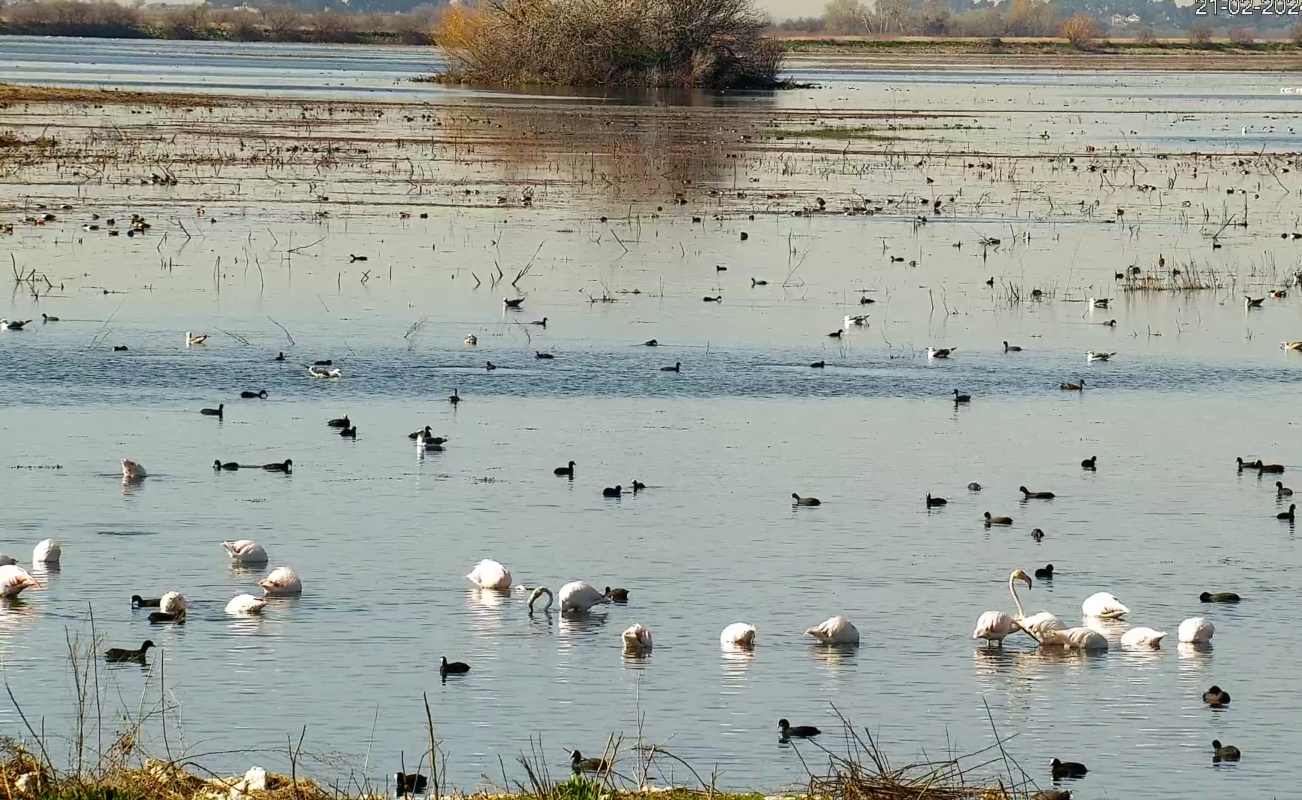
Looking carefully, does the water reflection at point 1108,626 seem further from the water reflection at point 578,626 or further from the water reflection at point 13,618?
the water reflection at point 13,618

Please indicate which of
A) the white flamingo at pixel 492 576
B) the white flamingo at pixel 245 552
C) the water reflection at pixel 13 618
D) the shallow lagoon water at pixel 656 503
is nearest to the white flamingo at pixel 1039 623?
the shallow lagoon water at pixel 656 503

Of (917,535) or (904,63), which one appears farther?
(904,63)

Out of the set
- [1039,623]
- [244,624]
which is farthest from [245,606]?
[1039,623]

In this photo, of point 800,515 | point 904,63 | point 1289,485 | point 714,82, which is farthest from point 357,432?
point 904,63

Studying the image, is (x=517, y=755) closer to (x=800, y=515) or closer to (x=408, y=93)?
(x=800, y=515)

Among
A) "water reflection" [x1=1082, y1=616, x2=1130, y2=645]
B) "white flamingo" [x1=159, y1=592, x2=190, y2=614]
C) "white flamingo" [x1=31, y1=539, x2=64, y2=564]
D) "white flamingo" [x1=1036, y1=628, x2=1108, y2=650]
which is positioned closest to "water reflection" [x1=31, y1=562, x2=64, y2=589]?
"white flamingo" [x1=31, y1=539, x2=64, y2=564]

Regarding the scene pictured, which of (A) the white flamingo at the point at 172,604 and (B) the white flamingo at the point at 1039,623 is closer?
(A) the white flamingo at the point at 172,604

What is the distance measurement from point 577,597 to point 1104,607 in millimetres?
3201

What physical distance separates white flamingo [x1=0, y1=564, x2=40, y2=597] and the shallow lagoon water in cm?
18

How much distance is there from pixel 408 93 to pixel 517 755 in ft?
272

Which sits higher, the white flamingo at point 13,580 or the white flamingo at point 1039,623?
the white flamingo at point 13,580

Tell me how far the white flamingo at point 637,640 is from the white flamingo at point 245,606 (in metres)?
2.22

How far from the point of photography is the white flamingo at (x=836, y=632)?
12.0 meters

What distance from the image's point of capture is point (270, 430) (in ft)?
59.6
